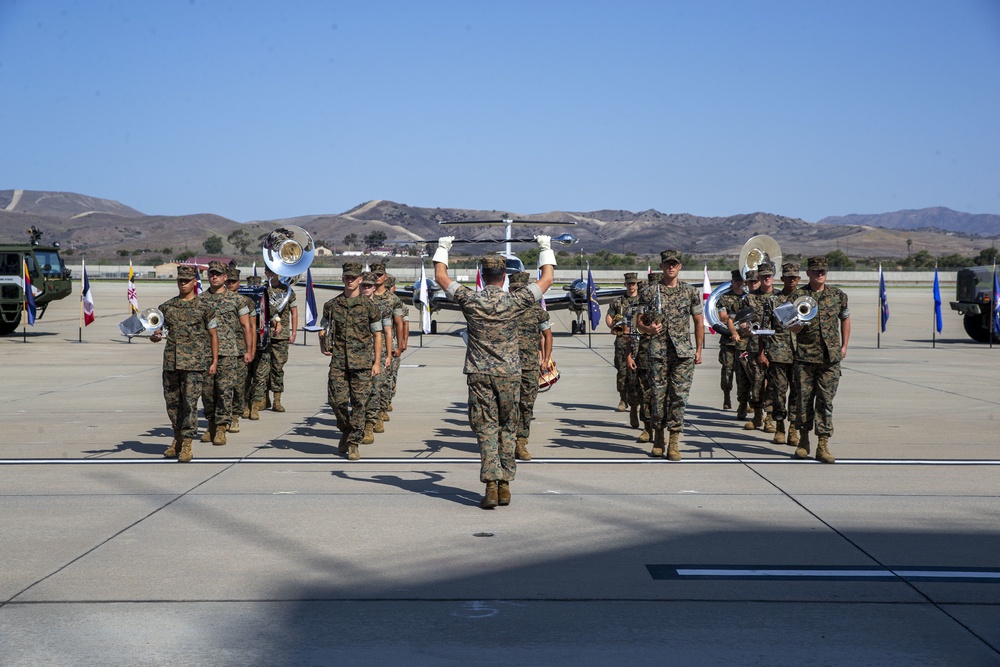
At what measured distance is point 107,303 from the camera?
48219 mm

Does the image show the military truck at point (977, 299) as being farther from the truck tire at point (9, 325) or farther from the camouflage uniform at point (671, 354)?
the truck tire at point (9, 325)

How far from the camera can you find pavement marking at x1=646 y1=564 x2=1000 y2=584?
→ 5734mm

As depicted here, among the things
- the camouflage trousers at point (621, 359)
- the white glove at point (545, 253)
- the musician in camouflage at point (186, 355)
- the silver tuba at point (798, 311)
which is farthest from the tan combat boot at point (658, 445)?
the musician in camouflage at point (186, 355)

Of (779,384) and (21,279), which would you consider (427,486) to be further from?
(21,279)

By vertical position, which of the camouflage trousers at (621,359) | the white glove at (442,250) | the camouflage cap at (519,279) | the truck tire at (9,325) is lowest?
the truck tire at (9,325)

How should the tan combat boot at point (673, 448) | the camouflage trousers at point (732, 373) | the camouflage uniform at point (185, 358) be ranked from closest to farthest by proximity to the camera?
1. the camouflage uniform at point (185, 358)
2. the tan combat boot at point (673, 448)
3. the camouflage trousers at point (732, 373)

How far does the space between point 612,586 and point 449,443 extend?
5495 mm

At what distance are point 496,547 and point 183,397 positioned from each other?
444 centimetres

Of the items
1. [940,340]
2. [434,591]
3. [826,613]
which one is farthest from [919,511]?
[940,340]

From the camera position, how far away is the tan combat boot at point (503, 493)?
7.66m

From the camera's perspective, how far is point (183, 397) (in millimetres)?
9648

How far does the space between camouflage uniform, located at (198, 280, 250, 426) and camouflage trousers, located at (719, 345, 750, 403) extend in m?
6.00

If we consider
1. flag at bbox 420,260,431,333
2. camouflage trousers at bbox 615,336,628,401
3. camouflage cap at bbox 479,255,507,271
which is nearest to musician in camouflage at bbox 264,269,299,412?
camouflage trousers at bbox 615,336,628,401

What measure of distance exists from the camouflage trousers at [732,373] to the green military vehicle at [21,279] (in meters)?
20.5
